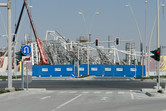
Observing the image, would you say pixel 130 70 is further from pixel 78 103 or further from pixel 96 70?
pixel 78 103

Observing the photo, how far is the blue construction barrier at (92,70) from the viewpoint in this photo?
7581 cm

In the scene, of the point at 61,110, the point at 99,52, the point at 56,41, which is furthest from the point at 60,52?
the point at 61,110

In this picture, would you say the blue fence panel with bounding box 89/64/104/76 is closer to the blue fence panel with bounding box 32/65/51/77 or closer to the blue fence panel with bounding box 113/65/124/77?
the blue fence panel with bounding box 113/65/124/77

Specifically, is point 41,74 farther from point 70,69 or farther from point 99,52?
point 99,52

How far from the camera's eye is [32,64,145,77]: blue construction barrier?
249 ft

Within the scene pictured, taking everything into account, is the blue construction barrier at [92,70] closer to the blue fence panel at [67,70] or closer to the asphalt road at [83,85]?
the blue fence panel at [67,70]

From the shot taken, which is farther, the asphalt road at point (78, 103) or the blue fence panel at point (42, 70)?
the blue fence panel at point (42, 70)

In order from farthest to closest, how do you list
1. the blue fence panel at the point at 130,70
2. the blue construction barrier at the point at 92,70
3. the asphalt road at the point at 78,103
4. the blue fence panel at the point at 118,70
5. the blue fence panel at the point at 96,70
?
the blue fence panel at the point at 96,70, the blue fence panel at the point at 130,70, the blue fence panel at the point at 118,70, the blue construction barrier at the point at 92,70, the asphalt road at the point at 78,103

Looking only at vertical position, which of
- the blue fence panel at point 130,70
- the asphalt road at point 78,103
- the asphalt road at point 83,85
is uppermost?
the blue fence panel at point 130,70

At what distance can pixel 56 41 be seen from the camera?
12794 cm

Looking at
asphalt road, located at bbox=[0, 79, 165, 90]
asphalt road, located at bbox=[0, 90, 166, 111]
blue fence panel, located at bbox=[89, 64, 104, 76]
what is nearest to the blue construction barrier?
blue fence panel, located at bbox=[89, 64, 104, 76]

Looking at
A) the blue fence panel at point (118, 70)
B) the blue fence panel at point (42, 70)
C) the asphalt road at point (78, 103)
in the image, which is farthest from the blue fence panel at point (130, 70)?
the asphalt road at point (78, 103)

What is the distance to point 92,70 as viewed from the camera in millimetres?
78875

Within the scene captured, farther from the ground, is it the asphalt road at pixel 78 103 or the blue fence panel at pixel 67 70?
the blue fence panel at pixel 67 70
